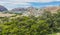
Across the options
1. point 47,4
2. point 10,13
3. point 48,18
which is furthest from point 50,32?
point 10,13

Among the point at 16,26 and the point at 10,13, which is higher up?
the point at 10,13

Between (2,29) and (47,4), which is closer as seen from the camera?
(2,29)

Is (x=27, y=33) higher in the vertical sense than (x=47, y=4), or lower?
lower

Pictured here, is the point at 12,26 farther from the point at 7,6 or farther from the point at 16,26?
the point at 7,6

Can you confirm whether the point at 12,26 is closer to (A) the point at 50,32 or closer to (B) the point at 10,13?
(B) the point at 10,13

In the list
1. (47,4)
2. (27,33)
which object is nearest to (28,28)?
(27,33)

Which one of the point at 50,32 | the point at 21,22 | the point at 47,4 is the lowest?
the point at 50,32
